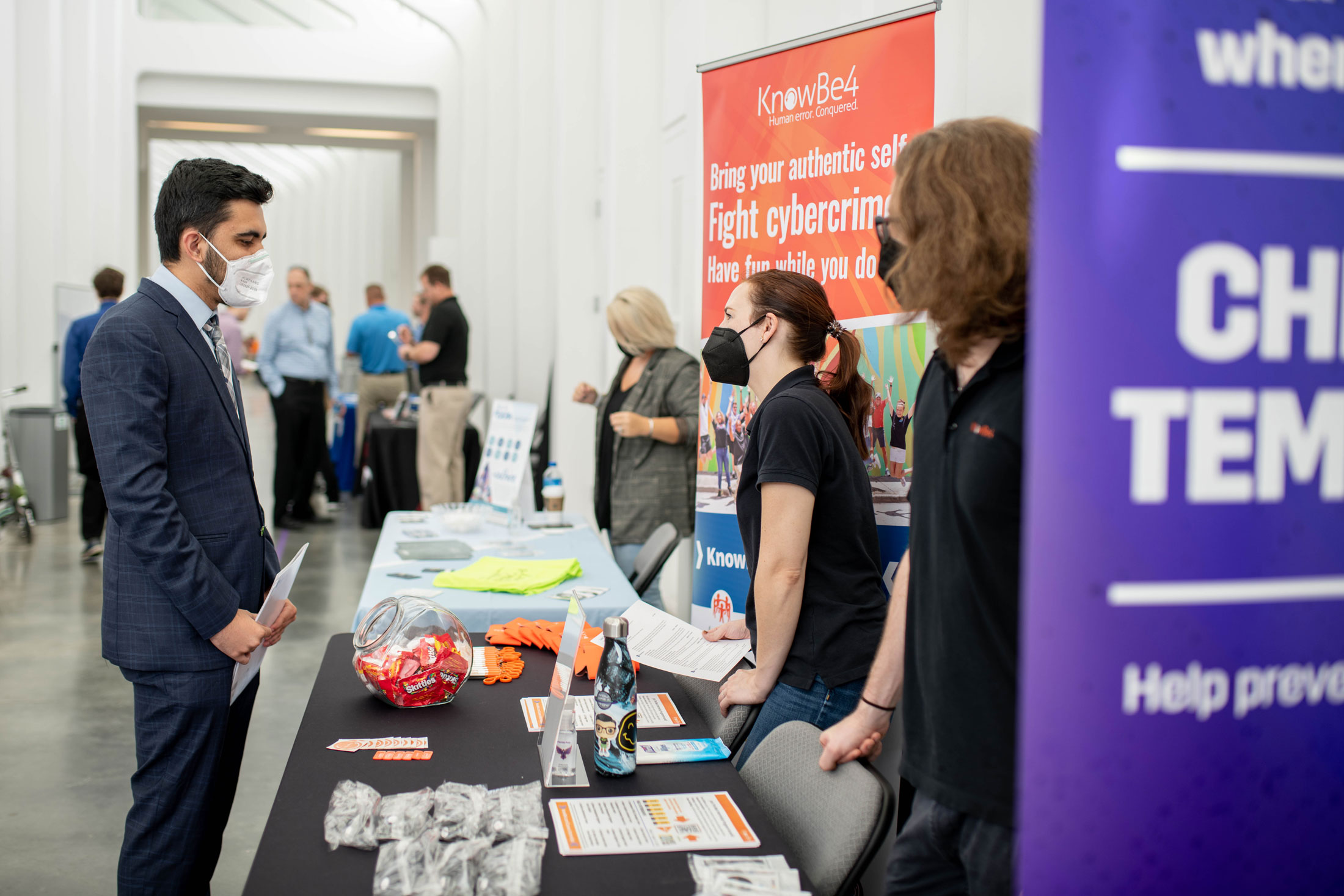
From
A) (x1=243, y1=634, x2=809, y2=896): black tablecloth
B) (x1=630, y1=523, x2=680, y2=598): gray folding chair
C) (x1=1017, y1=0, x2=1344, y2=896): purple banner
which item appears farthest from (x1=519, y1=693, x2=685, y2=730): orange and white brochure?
(x1=630, y1=523, x2=680, y2=598): gray folding chair

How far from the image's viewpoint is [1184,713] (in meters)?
0.85

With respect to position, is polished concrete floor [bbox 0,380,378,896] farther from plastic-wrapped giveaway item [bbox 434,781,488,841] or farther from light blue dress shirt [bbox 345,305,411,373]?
light blue dress shirt [bbox 345,305,411,373]

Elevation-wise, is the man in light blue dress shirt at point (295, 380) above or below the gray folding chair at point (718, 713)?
above

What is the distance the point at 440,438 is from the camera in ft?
23.4

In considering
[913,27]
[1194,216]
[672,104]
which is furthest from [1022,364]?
[672,104]

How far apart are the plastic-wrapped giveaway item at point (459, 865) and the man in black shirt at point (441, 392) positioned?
19.2ft

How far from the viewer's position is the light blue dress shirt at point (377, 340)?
28.6 feet

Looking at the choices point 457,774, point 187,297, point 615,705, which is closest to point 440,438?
point 187,297

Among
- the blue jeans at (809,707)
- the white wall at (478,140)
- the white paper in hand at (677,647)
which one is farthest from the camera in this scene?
the white wall at (478,140)

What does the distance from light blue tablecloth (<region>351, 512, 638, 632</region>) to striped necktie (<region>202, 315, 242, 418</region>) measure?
23.3 inches

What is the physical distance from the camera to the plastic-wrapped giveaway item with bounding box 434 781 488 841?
1.33m

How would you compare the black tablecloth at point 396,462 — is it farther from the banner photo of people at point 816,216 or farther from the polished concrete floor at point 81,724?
Answer: the banner photo of people at point 816,216

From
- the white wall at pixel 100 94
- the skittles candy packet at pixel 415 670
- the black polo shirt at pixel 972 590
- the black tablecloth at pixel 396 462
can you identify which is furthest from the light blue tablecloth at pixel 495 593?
the white wall at pixel 100 94

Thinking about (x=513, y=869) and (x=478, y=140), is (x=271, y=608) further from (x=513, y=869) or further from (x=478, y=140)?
(x=478, y=140)
